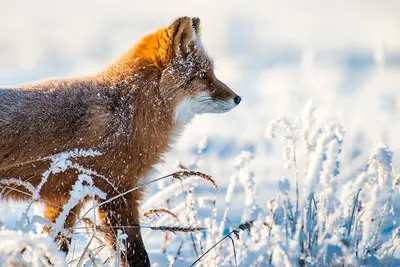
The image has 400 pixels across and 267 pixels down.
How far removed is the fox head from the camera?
20.6 feet

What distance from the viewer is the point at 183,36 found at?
643 centimetres

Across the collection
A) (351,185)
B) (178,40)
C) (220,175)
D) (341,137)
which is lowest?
(351,185)

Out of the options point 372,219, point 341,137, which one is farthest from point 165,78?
point 372,219

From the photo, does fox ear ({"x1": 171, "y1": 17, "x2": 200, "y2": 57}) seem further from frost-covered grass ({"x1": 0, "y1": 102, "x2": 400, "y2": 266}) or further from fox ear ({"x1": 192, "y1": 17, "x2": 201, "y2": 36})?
frost-covered grass ({"x1": 0, "y1": 102, "x2": 400, "y2": 266})

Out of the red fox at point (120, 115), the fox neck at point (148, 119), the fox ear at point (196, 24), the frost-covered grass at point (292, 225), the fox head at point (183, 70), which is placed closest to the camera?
the frost-covered grass at point (292, 225)

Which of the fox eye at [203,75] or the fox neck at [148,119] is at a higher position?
the fox eye at [203,75]

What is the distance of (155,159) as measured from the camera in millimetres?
6035

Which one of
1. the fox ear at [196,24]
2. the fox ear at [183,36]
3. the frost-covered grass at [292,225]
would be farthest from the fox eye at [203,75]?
the frost-covered grass at [292,225]

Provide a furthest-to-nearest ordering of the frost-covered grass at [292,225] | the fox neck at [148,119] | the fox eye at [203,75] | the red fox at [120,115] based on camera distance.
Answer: the fox eye at [203,75] → the fox neck at [148,119] → the red fox at [120,115] → the frost-covered grass at [292,225]

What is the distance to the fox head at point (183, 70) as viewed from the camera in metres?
6.27

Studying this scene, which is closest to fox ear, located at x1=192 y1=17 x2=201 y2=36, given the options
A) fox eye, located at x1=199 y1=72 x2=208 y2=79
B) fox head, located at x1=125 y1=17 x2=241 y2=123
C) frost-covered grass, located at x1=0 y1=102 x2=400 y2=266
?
fox head, located at x1=125 y1=17 x2=241 y2=123

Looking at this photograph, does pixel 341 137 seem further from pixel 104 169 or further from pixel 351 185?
pixel 104 169

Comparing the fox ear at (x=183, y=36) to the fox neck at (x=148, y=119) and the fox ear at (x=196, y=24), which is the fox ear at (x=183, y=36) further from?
the fox neck at (x=148, y=119)

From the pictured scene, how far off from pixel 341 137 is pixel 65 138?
2.23 m
